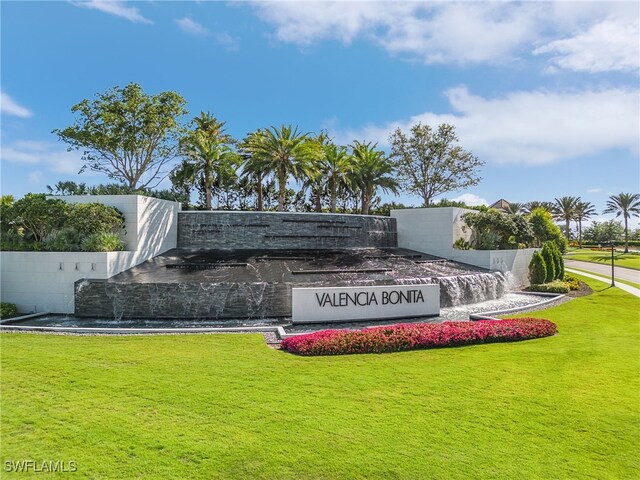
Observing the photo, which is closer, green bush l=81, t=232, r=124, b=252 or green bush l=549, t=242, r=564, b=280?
green bush l=81, t=232, r=124, b=252

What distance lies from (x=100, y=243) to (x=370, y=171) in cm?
2543

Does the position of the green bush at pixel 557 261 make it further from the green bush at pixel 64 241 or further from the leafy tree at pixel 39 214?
the leafy tree at pixel 39 214

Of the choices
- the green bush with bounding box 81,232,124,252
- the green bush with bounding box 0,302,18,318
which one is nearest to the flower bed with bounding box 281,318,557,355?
the green bush with bounding box 81,232,124,252

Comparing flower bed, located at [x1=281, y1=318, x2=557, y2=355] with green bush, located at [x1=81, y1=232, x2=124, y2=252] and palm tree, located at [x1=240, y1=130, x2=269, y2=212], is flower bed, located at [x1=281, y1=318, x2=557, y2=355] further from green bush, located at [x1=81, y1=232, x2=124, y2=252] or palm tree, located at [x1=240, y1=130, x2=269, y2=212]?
palm tree, located at [x1=240, y1=130, x2=269, y2=212]

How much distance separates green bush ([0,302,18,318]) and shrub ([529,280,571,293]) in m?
25.6

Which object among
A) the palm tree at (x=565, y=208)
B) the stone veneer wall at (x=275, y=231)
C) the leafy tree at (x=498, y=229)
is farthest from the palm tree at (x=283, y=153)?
the palm tree at (x=565, y=208)

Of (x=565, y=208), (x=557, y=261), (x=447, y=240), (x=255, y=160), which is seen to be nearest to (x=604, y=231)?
(x=565, y=208)

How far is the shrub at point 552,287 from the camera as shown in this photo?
21.1 metres

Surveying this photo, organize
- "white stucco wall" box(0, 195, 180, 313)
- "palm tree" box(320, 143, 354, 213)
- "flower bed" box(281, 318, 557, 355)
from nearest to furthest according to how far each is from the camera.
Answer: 1. "flower bed" box(281, 318, 557, 355)
2. "white stucco wall" box(0, 195, 180, 313)
3. "palm tree" box(320, 143, 354, 213)

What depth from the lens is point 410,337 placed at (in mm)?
10164

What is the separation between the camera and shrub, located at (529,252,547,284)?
2272 centimetres

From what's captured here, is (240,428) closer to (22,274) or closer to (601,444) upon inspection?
(601,444)

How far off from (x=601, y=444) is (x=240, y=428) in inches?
200

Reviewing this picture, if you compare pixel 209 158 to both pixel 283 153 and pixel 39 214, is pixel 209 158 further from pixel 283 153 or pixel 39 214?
pixel 39 214
